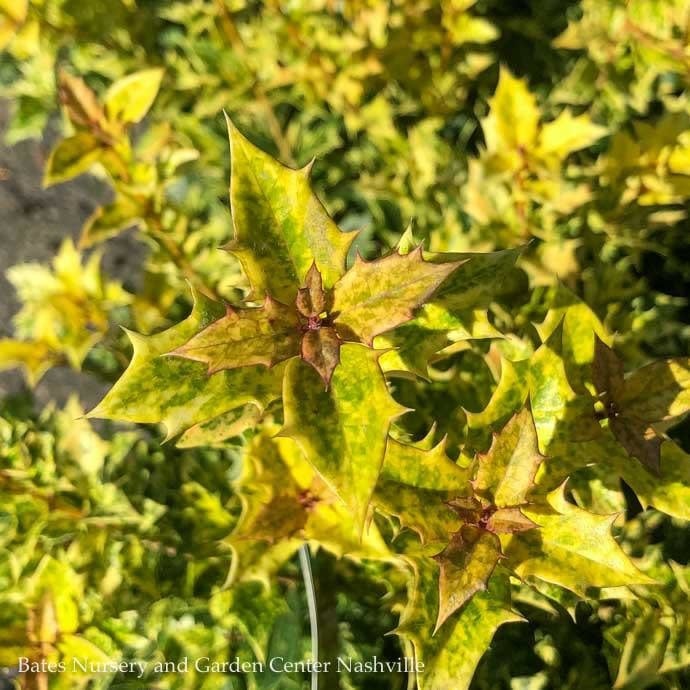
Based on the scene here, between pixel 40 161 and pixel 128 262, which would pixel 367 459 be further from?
pixel 40 161

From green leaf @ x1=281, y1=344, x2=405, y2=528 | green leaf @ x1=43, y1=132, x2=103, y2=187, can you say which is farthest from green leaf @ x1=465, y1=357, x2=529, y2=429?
green leaf @ x1=43, y1=132, x2=103, y2=187

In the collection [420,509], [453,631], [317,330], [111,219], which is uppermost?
[111,219]

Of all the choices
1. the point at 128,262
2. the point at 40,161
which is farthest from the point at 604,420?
the point at 40,161

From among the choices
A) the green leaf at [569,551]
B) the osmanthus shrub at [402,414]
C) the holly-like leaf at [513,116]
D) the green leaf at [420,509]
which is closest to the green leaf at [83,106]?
the osmanthus shrub at [402,414]

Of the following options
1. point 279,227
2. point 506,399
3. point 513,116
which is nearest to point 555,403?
point 506,399

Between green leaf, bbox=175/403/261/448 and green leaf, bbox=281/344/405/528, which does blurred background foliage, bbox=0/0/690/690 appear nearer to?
green leaf, bbox=175/403/261/448

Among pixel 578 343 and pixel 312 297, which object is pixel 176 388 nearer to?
pixel 312 297

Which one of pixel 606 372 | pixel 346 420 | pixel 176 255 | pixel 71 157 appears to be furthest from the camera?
pixel 176 255
